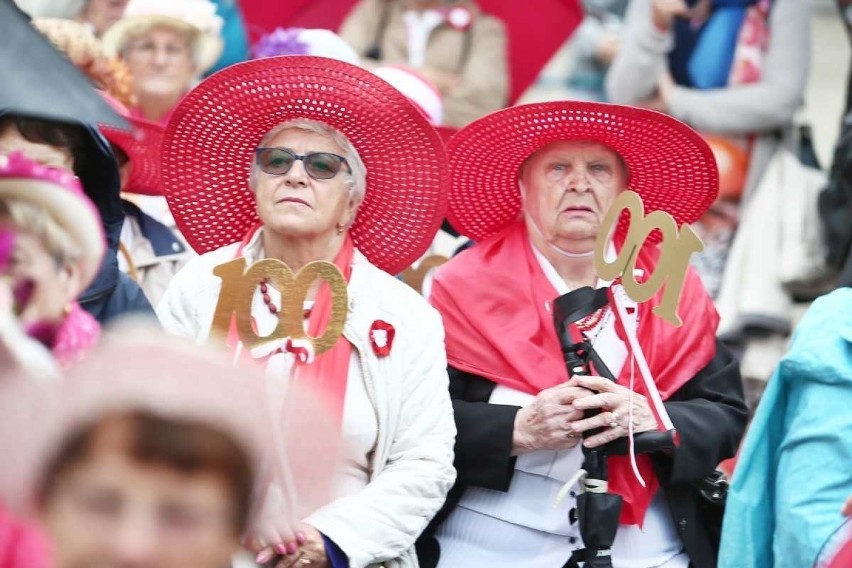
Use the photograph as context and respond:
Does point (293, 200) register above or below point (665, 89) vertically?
below

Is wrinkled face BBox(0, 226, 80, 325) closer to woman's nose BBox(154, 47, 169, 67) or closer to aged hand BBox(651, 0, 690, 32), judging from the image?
woman's nose BBox(154, 47, 169, 67)

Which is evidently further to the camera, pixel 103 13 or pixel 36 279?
pixel 103 13

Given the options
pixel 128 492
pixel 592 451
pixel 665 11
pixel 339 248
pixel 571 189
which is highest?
pixel 665 11

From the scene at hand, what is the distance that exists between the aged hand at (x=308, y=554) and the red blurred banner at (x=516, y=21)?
3988 millimetres

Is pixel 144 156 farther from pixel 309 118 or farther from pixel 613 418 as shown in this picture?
pixel 613 418

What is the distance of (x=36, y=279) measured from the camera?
2.50 meters

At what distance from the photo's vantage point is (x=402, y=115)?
15.4ft

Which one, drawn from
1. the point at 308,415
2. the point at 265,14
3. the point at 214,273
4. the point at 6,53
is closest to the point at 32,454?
the point at 308,415

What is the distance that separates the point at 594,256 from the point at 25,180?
2384 millimetres

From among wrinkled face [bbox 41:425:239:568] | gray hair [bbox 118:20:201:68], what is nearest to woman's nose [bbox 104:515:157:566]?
wrinkled face [bbox 41:425:239:568]

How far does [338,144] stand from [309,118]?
11cm

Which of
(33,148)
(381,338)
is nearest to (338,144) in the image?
(381,338)

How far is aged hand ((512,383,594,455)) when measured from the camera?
4.38 meters

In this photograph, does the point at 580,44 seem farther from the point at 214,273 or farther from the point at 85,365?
the point at 85,365
